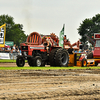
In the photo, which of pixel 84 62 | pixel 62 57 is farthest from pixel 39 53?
pixel 84 62

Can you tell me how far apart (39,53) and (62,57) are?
1.61 metres

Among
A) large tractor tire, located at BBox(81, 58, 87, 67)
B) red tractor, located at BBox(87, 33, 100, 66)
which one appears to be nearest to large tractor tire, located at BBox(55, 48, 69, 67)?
large tractor tire, located at BBox(81, 58, 87, 67)

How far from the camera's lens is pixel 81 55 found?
2202 cm

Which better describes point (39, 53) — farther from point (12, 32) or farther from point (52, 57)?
point (12, 32)

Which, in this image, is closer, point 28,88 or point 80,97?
point 80,97

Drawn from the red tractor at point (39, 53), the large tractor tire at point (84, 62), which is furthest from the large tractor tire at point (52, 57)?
the large tractor tire at point (84, 62)

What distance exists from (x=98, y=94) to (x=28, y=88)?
2.00m

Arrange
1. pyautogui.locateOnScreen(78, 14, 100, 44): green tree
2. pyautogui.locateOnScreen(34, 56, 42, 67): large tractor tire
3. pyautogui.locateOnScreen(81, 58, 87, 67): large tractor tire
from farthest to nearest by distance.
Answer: pyautogui.locateOnScreen(78, 14, 100, 44): green tree, pyautogui.locateOnScreen(81, 58, 87, 67): large tractor tire, pyautogui.locateOnScreen(34, 56, 42, 67): large tractor tire

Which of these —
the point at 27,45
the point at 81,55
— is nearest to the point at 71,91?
the point at 27,45

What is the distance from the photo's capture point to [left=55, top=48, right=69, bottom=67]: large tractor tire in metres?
19.8

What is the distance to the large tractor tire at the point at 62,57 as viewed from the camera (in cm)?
1980

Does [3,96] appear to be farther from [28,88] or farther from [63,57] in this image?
[63,57]

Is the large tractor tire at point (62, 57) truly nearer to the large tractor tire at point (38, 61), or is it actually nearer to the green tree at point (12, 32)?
the large tractor tire at point (38, 61)

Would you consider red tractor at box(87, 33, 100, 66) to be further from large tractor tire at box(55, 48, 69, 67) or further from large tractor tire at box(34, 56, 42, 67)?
large tractor tire at box(34, 56, 42, 67)
